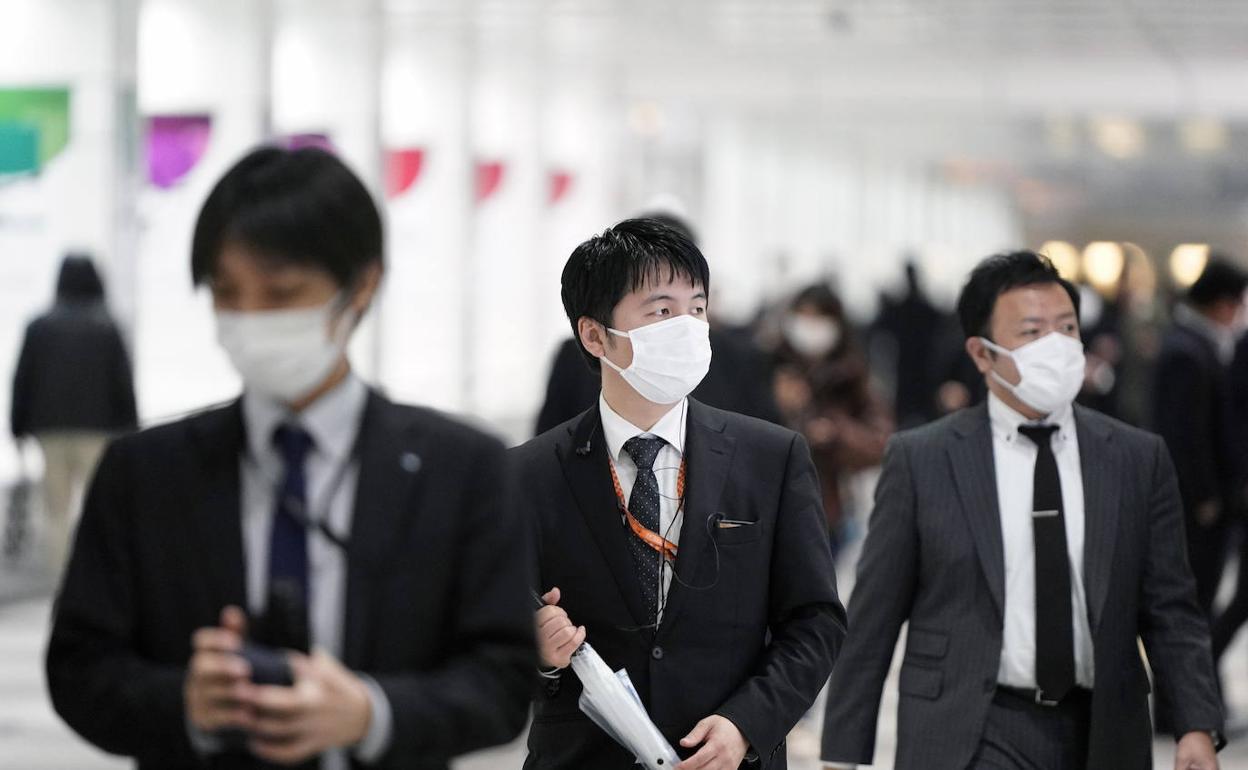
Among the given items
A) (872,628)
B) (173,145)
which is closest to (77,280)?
(173,145)

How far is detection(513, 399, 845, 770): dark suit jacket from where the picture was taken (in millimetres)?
2945

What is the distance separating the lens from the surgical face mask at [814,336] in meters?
8.41

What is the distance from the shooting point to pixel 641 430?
3135 millimetres

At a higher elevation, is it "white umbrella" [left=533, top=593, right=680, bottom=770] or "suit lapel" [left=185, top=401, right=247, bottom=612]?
"suit lapel" [left=185, top=401, right=247, bottom=612]

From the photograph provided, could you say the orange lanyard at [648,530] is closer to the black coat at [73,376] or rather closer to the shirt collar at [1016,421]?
the shirt collar at [1016,421]

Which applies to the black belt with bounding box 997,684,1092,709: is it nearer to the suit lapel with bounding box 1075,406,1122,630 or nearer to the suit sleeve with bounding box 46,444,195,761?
the suit lapel with bounding box 1075,406,1122,630

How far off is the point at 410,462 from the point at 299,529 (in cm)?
14

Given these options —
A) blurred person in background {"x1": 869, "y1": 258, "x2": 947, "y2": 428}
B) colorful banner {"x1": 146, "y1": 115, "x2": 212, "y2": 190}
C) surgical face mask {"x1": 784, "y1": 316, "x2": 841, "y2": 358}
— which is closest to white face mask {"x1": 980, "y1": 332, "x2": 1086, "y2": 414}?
surgical face mask {"x1": 784, "y1": 316, "x2": 841, "y2": 358}

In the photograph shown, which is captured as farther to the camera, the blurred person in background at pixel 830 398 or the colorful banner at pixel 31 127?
the colorful banner at pixel 31 127

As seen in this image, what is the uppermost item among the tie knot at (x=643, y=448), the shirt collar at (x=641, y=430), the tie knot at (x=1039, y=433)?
the shirt collar at (x=641, y=430)

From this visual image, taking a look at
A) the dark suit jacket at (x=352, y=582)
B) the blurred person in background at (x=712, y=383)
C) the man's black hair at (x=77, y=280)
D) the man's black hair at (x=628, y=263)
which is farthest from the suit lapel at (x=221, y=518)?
the man's black hair at (x=77, y=280)

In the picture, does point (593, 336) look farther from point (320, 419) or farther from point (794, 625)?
point (320, 419)

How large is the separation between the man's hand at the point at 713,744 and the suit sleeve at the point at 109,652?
1.01 m

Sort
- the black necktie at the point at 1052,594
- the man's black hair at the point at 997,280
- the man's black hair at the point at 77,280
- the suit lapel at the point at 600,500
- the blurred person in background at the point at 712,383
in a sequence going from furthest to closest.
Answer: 1. the man's black hair at the point at 77,280
2. the blurred person in background at the point at 712,383
3. the man's black hair at the point at 997,280
4. the black necktie at the point at 1052,594
5. the suit lapel at the point at 600,500
